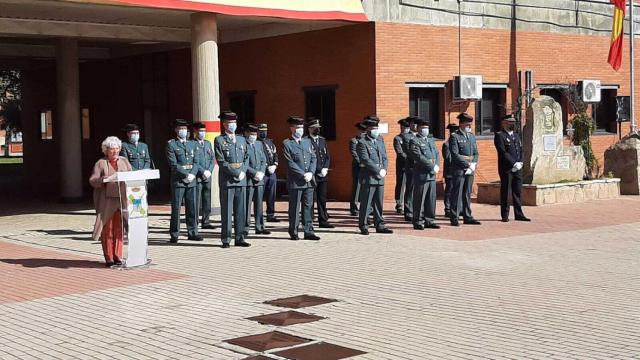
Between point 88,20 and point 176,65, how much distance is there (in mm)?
6836

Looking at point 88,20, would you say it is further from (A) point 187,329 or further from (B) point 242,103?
(A) point 187,329

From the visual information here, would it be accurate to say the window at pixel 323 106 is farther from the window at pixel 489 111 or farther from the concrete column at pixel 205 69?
the concrete column at pixel 205 69

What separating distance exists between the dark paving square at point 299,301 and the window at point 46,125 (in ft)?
80.8

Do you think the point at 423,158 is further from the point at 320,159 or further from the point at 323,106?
the point at 323,106

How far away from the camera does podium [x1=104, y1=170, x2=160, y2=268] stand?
1233 cm

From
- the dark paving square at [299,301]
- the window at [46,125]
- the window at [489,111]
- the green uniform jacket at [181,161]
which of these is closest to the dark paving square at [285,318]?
the dark paving square at [299,301]

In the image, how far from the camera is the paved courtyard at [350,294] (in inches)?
313

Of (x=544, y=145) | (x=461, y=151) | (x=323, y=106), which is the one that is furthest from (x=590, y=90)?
(x=461, y=151)

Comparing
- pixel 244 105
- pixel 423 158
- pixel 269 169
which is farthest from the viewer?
pixel 244 105

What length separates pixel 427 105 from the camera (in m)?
22.7

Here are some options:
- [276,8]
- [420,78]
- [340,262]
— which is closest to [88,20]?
[276,8]

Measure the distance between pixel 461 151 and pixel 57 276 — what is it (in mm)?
7913

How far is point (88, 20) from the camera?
20.5m

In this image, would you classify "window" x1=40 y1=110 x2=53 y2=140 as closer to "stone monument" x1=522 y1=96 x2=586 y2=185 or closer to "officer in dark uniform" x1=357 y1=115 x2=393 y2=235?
"stone monument" x1=522 y1=96 x2=586 y2=185
